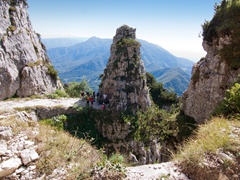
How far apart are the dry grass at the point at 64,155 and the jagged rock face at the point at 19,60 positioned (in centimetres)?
2095

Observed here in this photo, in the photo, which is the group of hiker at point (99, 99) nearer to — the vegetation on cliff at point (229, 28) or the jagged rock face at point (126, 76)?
the jagged rock face at point (126, 76)

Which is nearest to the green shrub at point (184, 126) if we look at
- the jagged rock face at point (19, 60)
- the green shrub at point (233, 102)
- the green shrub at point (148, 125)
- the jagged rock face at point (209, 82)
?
the jagged rock face at point (209, 82)

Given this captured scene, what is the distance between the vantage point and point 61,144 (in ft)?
20.8

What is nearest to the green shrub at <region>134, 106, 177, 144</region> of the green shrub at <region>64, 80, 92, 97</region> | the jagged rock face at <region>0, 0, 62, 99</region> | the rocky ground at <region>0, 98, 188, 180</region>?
the jagged rock face at <region>0, 0, 62, 99</region>

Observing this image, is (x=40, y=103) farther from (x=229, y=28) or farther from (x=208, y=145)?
(x=229, y=28)

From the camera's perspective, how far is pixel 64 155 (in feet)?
18.5

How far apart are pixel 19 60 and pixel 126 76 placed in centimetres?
1698

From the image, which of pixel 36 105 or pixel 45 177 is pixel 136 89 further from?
pixel 45 177

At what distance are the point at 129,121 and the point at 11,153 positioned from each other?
2090cm

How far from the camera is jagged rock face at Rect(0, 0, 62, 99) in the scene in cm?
2371

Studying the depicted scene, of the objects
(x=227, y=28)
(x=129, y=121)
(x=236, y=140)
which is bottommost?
(x=129, y=121)

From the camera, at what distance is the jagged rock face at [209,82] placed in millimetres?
13763

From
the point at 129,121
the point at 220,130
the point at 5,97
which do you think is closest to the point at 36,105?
the point at 5,97

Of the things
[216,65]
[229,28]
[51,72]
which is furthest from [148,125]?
[51,72]
